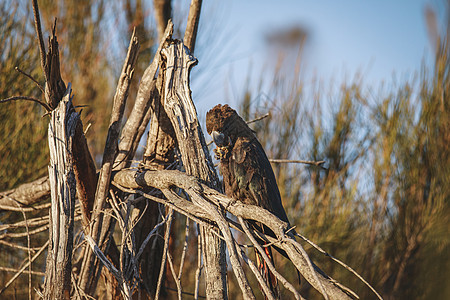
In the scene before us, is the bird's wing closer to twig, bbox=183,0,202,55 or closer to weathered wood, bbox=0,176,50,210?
twig, bbox=183,0,202,55

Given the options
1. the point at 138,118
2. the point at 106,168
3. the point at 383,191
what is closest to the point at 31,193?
the point at 106,168

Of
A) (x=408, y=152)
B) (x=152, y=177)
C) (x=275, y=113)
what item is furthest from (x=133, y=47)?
(x=408, y=152)

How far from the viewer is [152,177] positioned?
1.65 m

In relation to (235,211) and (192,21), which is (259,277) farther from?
(192,21)

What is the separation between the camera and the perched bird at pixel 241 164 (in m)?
1.97

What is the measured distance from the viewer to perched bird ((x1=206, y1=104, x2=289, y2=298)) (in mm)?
1966

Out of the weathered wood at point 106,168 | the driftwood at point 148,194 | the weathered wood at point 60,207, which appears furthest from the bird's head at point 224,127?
the weathered wood at point 60,207

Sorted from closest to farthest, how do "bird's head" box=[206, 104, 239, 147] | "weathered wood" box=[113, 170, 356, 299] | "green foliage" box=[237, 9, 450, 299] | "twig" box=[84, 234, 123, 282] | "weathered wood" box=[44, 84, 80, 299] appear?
"weathered wood" box=[113, 170, 356, 299] → "weathered wood" box=[44, 84, 80, 299] → "twig" box=[84, 234, 123, 282] → "bird's head" box=[206, 104, 239, 147] → "green foliage" box=[237, 9, 450, 299]

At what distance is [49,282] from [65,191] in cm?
34

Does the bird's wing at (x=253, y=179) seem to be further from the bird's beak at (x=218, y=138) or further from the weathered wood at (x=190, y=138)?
the weathered wood at (x=190, y=138)

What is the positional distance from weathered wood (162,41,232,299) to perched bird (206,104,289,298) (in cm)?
38

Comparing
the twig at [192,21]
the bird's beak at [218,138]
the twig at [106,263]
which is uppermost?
the twig at [192,21]

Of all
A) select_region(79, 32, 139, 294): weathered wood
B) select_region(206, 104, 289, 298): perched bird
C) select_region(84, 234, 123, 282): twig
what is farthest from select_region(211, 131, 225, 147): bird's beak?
select_region(84, 234, 123, 282): twig

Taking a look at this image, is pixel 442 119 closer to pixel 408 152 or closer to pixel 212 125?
pixel 408 152
